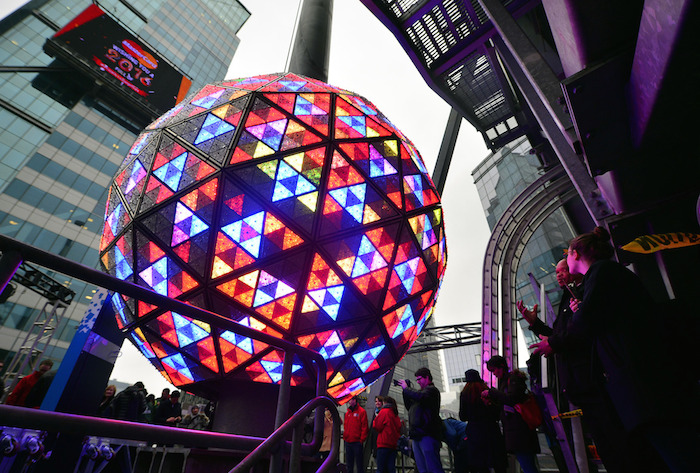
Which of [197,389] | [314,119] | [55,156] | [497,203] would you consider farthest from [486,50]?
[55,156]

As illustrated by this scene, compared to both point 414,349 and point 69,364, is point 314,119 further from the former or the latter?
point 414,349

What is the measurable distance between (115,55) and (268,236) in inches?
1522

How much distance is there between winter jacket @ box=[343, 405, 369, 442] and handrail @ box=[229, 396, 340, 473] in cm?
434

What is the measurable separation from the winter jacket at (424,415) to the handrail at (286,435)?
7.01ft

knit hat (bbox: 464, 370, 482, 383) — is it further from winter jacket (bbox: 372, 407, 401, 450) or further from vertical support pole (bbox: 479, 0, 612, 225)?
vertical support pole (bbox: 479, 0, 612, 225)

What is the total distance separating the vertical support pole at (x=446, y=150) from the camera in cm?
903

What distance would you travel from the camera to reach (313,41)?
6.58 meters

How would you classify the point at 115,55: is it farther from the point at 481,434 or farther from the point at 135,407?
the point at 481,434

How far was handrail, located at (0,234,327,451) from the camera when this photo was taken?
1235mm

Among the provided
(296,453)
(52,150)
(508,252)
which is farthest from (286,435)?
(52,150)

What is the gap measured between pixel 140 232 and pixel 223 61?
205 feet

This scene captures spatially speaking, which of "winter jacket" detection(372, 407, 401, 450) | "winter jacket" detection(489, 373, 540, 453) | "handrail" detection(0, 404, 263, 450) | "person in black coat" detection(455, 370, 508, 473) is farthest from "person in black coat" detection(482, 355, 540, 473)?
"handrail" detection(0, 404, 263, 450)

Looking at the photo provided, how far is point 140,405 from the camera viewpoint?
6.02 metres

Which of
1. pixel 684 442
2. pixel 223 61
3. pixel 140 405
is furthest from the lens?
pixel 223 61
